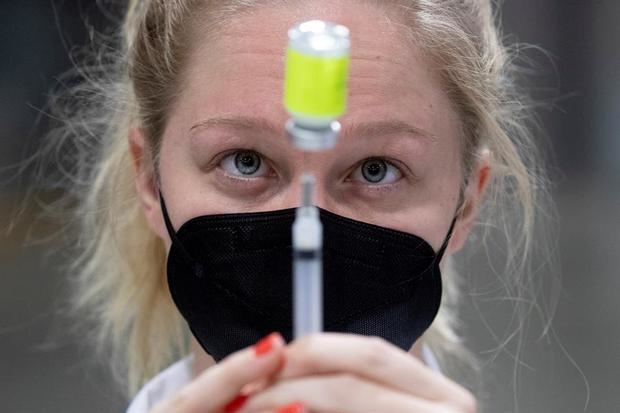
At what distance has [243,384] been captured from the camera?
1048 millimetres

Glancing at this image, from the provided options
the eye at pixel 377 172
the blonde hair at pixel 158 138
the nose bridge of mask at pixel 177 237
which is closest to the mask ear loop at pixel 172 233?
the nose bridge of mask at pixel 177 237

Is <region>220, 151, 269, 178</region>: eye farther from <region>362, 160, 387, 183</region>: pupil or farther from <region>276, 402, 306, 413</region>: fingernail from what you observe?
<region>276, 402, 306, 413</region>: fingernail

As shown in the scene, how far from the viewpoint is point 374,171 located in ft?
5.19

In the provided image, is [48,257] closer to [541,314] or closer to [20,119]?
[20,119]

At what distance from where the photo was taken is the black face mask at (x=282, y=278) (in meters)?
1.50

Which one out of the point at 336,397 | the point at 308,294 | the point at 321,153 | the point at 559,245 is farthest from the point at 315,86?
the point at 559,245

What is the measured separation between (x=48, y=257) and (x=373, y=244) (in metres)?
2.06

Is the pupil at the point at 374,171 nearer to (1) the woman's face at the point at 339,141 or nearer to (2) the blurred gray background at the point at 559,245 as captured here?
(1) the woman's face at the point at 339,141

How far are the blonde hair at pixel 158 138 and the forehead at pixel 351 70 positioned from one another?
4cm

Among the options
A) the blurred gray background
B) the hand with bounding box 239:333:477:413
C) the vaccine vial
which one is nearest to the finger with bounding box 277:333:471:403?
the hand with bounding box 239:333:477:413

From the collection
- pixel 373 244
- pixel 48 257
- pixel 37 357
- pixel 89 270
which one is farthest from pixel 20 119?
pixel 373 244

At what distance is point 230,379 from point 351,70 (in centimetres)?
63

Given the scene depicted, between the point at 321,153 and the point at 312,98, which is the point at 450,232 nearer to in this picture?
the point at 321,153

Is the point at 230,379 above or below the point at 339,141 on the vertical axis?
below
